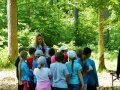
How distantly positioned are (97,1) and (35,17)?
14.8 meters

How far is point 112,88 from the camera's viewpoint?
13.4 m

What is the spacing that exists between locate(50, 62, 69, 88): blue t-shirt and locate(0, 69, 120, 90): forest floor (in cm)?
512

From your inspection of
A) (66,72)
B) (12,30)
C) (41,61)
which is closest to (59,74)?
(66,72)

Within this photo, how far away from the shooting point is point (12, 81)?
1552cm

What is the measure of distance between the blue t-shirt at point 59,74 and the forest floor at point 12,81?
16.8ft

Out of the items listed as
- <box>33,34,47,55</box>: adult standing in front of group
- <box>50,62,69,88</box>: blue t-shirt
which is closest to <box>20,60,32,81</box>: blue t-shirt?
<box>50,62,69,88</box>: blue t-shirt

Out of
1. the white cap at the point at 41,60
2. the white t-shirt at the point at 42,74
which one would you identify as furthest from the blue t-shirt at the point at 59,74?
the white cap at the point at 41,60

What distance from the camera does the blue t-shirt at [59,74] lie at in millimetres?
9094

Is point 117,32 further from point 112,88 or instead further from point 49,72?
point 49,72

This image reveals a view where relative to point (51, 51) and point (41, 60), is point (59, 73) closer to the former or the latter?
point (41, 60)

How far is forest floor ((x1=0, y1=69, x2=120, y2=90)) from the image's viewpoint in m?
14.2

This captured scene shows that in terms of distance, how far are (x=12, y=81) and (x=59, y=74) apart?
22.1ft

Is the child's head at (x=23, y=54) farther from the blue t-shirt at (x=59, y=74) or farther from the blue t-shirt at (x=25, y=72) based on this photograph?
the blue t-shirt at (x=59, y=74)

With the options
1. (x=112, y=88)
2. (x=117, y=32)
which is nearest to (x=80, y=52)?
(x=112, y=88)
